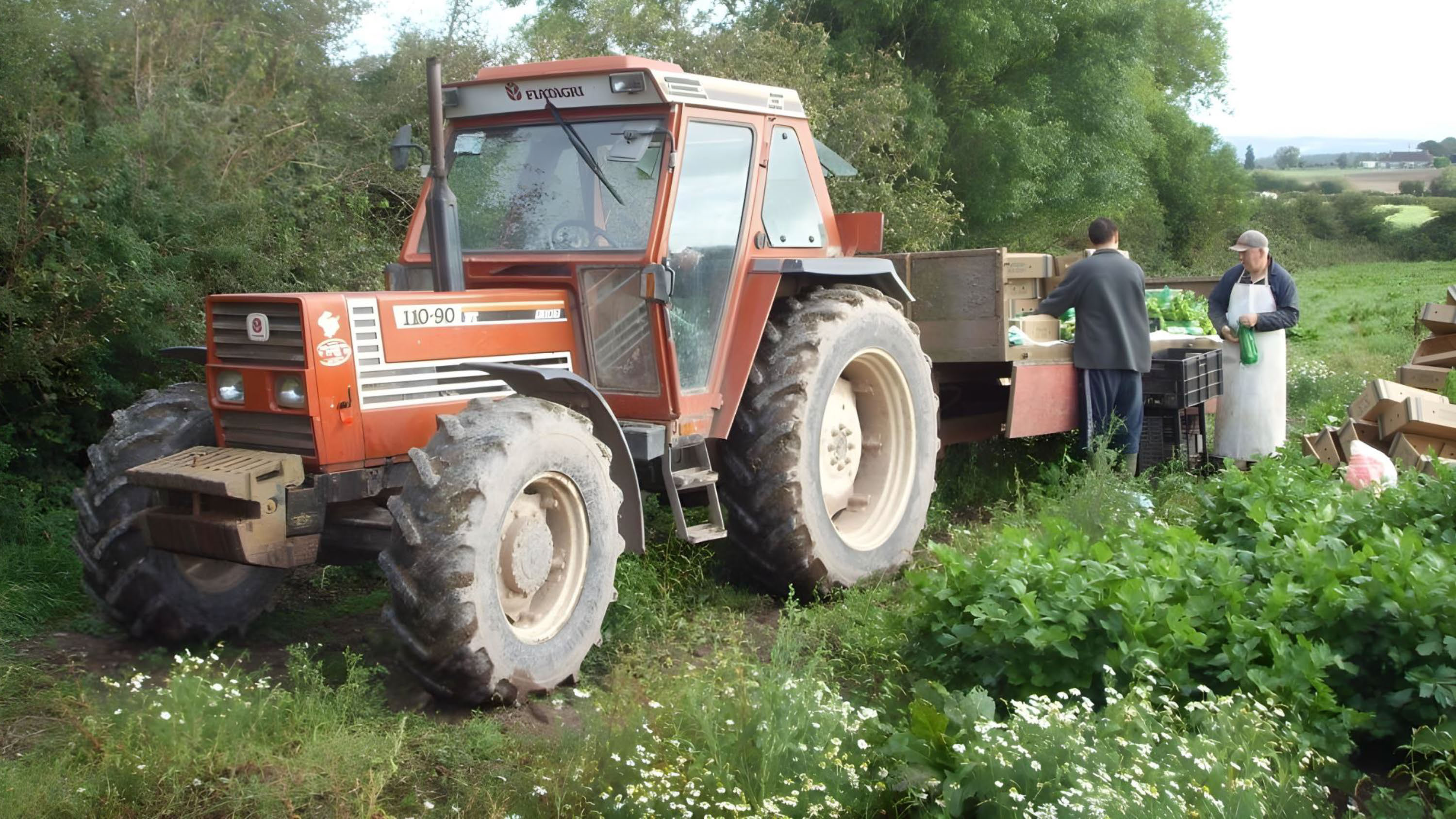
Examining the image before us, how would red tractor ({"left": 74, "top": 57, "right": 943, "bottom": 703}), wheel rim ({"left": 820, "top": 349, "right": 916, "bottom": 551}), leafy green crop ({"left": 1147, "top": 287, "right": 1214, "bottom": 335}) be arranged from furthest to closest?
1. leafy green crop ({"left": 1147, "top": 287, "right": 1214, "bottom": 335})
2. wheel rim ({"left": 820, "top": 349, "right": 916, "bottom": 551})
3. red tractor ({"left": 74, "top": 57, "right": 943, "bottom": 703})

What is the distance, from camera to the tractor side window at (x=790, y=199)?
622 centimetres

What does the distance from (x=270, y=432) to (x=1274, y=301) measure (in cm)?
625

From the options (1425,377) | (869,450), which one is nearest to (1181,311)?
(1425,377)

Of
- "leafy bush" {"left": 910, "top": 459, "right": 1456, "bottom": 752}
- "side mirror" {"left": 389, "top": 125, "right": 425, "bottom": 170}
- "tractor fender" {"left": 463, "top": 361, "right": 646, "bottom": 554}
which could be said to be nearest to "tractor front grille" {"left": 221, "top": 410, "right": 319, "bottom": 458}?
"tractor fender" {"left": 463, "top": 361, "right": 646, "bottom": 554}

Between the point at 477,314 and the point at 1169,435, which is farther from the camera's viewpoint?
the point at 1169,435

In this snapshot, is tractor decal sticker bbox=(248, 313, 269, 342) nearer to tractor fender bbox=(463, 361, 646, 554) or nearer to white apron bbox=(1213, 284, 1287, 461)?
tractor fender bbox=(463, 361, 646, 554)

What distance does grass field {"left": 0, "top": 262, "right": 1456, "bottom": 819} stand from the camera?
11.5ft

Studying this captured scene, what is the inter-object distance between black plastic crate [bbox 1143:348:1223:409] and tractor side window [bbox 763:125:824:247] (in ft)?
9.10

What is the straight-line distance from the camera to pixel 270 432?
495 centimetres

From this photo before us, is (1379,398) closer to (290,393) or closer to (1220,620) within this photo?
(1220,620)

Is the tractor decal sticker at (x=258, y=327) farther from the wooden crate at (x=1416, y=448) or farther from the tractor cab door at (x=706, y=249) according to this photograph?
the wooden crate at (x=1416, y=448)

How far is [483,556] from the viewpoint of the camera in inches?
172

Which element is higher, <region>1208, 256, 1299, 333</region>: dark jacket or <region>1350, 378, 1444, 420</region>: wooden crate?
<region>1208, 256, 1299, 333</region>: dark jacket

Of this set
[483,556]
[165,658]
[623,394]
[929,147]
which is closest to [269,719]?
[483,556]
